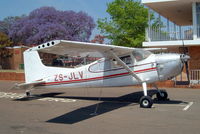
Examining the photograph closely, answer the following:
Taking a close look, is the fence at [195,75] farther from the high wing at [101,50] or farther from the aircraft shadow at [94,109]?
the high wing at [101,50]

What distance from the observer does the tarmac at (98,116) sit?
24.0 ft

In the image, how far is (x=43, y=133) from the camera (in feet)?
23.0

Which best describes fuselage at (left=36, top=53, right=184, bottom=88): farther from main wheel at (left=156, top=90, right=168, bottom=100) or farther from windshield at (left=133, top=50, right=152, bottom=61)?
main wheel at (left=156, top=90, right=168, bottom=100)

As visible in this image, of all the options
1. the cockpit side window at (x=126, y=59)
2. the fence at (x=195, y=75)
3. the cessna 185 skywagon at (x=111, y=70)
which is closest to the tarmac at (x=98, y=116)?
the cessna 185 skywagon at (x=111, y=70)

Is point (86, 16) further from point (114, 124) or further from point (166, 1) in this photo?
point (114, 124)

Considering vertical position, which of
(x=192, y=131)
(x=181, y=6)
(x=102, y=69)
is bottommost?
(x=192, y=131)

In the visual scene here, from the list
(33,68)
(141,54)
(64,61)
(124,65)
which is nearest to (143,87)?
(124,65)

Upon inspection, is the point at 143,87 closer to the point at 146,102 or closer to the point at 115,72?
the point at 146,102

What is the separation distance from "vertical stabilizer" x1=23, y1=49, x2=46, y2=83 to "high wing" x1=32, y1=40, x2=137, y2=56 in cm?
261

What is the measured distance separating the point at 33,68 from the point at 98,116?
5480 millimetres

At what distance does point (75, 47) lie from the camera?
9.17 m

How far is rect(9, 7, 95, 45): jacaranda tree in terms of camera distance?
1863 inches

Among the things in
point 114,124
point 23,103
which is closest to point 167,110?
point 114,124

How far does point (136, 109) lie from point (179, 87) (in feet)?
24.0
